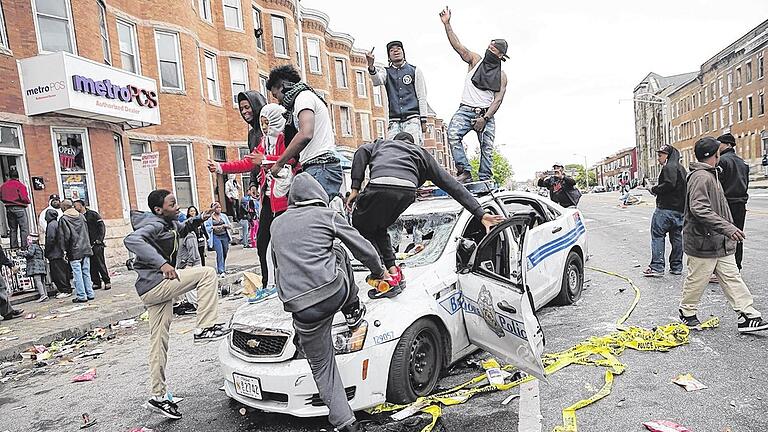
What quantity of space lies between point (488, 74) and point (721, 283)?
141 inches

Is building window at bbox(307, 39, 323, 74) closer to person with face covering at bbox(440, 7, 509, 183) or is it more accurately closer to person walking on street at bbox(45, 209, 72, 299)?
person walking on street at bbox(45, 209, 72, 299)

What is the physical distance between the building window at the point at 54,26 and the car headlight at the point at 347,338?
12.3 m

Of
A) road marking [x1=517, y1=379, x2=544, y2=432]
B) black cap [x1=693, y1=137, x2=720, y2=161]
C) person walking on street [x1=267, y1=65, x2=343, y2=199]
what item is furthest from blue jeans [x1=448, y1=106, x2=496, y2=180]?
road marking [x1=517, y1=379, x2=544, y2=432]

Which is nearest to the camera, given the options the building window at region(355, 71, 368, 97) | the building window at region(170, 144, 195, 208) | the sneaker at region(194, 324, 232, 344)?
the sneaker at region(194, 324, 232, 344)

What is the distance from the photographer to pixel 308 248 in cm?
329

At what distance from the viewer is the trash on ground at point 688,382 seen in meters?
3.72

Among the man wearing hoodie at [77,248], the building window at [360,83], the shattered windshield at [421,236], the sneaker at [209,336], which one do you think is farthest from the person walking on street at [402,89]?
the building window at [360,83]

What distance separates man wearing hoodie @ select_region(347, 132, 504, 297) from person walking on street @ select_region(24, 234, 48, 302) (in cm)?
824

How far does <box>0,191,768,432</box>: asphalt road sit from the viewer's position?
11.3 feet

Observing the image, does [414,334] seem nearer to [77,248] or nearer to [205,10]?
[77,248]

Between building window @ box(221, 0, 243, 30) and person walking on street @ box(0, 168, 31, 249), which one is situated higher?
building window @ box(221, 0, 243, 30)

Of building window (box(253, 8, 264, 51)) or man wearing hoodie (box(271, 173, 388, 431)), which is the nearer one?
man wearing hoodie (box(271, 173, 388, 431))

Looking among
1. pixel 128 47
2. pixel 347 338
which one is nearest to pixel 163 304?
pixel 347 338

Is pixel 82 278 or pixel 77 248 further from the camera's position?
pixel 82 278
